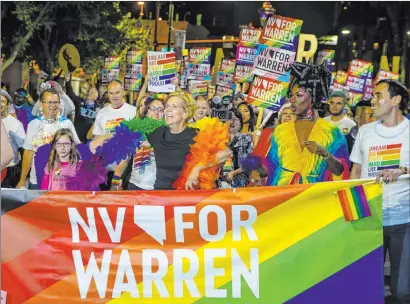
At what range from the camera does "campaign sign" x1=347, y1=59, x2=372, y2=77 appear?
64.1ft

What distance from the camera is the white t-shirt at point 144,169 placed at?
21.8ft

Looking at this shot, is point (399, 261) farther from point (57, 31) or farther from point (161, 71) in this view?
point (57, 31)

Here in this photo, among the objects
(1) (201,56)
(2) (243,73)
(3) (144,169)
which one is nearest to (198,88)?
(2) (243,73)

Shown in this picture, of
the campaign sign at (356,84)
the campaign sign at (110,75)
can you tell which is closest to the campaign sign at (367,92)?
the campaign sign at (356,84)

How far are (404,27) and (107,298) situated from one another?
3650 cm

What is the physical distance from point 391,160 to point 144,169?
2.01 meters

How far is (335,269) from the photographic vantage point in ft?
16.6

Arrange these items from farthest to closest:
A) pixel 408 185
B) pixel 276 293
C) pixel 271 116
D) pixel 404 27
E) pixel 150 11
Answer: pixel 150 11 → pixel 404 27 → pixel 271 116 → pixel 408 185 → pixel 276 293

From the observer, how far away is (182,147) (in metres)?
6.21

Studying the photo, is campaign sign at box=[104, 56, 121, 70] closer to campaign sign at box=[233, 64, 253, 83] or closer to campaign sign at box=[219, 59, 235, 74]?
campaign sign at box=[219, 59, 235, 74]

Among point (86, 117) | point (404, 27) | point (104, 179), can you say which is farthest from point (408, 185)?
point (404, 27)

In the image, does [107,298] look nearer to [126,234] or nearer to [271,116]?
[126,234]

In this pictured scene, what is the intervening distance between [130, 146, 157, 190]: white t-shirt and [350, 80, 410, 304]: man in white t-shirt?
169 cm

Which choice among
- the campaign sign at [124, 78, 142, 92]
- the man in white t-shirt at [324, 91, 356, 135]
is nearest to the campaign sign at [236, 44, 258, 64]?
the campaign sign at [124, 78, 142, 92]
